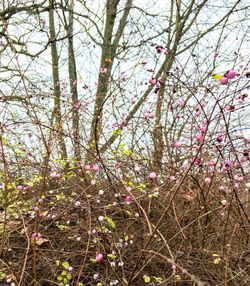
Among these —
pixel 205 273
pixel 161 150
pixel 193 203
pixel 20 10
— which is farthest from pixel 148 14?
pixel 205 273

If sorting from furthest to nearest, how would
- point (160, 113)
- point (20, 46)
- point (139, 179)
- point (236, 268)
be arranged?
1. point (20, 46)
2. point (160, 113)
3. point (139, 179)
4. point (236, 268)

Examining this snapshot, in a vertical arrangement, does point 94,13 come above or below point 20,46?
above

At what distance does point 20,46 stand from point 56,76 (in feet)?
2.87

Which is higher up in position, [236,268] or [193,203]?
[193,203]

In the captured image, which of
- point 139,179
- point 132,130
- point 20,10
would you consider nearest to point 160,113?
point 132,130

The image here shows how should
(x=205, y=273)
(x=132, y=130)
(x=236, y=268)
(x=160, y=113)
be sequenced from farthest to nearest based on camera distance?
(x=160, y=113), (x=132, y=130), (x=205, y=273), (x=236, y=268)

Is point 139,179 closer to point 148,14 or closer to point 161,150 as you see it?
point 161,150

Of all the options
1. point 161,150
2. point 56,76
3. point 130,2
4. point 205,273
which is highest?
point 130,2

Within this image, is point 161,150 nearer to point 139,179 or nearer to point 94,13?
point 139,179

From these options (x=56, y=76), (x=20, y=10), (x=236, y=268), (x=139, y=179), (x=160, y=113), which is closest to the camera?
(x=236, y=268)

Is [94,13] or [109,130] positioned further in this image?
[94,13]

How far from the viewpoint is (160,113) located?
15.5 feet

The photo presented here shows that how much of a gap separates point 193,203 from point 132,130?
127 centimetres

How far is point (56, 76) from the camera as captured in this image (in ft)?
25.8
